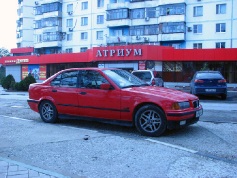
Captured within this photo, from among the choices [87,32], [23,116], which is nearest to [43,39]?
[87,32]

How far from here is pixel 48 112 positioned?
8320mm

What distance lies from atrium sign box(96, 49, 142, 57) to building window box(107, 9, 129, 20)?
11.2 metres

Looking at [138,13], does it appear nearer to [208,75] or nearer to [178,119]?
[208,75]

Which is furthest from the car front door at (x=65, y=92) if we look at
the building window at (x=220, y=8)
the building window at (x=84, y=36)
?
the building window at (x=84, y=36)

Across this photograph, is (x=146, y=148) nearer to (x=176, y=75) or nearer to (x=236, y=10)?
(x=176, y=75)

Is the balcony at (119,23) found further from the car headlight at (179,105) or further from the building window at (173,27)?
the car headlight at (179,105)

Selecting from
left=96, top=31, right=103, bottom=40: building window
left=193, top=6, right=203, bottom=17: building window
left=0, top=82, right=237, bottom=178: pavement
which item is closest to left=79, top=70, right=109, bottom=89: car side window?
left=0, top=82, right=237, bottom=178: pavement

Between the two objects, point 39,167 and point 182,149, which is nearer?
point 39,167

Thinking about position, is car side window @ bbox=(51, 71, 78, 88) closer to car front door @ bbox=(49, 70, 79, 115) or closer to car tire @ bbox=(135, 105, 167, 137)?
car front door @ bbox=(49, 70, 79, 115)

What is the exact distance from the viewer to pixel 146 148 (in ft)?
18.2

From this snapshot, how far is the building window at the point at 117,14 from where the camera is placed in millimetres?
49562

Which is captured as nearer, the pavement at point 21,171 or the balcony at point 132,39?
the pavement at point 21,171

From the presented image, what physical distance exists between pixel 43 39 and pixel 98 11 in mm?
13203

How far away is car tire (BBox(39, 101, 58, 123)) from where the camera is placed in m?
8.18
